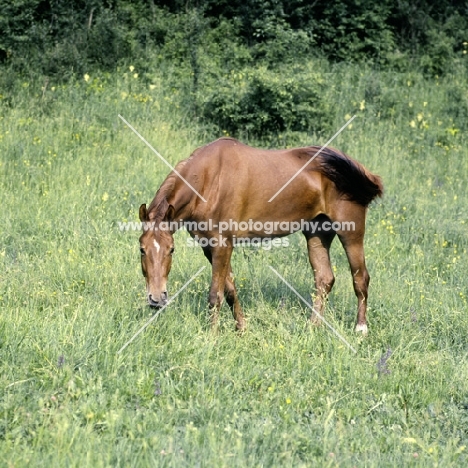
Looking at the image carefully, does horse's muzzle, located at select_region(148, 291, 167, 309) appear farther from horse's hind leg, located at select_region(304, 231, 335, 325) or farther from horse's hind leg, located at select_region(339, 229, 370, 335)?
horse's hind leg, located at select_region(339, 229, 370, 335)

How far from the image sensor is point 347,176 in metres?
6.55

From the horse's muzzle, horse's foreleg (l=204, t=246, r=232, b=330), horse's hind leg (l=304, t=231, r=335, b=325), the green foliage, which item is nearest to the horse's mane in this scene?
the horse's muzzle

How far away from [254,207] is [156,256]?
4.36 ft

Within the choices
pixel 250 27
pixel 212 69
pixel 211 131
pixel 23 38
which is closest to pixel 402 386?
pixel 211 131

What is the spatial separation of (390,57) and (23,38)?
7.62 metres

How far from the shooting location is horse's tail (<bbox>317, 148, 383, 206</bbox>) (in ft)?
21.5

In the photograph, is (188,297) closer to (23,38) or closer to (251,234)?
(251,234)

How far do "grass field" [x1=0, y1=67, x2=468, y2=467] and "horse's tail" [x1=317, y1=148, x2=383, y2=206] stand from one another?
3.49 ft

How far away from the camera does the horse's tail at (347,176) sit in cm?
654

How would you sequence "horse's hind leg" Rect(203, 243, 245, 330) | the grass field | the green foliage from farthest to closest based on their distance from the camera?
the green foliage < "horse's hind leg" Rect(203, 243, 245, 330) < the grass field

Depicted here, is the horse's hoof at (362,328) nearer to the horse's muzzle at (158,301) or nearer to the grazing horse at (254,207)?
the grazing horse at (254,207)

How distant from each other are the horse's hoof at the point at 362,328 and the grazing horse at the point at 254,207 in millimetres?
10

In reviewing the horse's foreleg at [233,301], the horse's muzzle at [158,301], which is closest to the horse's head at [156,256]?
the horse's muzzle at [158,301]

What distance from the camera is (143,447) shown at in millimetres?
3930
